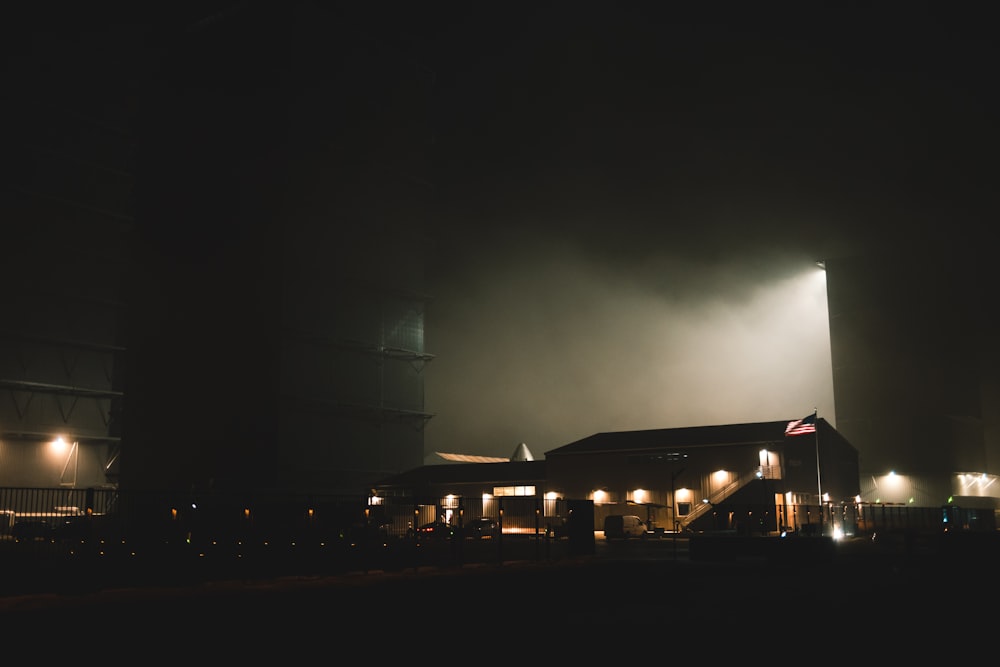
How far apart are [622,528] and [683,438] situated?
11.8 meters

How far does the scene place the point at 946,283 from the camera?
260 ft

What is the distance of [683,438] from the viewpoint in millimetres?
58500

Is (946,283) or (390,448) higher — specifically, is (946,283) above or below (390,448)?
above

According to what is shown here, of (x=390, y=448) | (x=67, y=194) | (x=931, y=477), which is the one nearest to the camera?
(x=67, y=194)

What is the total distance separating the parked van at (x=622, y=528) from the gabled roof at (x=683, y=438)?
7.66m

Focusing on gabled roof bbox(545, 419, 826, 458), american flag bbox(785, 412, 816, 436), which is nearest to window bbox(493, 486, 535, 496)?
gabled roof bbox(545, 419, 826, 458)

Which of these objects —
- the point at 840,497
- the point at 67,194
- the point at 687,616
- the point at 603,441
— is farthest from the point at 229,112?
the point at 687,616

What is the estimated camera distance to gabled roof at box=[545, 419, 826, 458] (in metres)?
55.2

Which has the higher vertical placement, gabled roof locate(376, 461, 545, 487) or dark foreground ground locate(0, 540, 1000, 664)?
gabled roof locate(376, 461, 545, 487)

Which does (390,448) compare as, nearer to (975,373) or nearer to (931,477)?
(931,477)

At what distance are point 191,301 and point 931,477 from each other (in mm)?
57513

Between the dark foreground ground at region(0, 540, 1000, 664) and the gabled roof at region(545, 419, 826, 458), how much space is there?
29848 mm


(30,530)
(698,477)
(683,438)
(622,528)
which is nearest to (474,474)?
(683,438)

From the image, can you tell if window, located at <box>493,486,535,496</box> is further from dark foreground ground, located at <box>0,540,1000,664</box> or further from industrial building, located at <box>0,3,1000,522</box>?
dark foreground ground, located at <box>0,540,1000,664</box>
